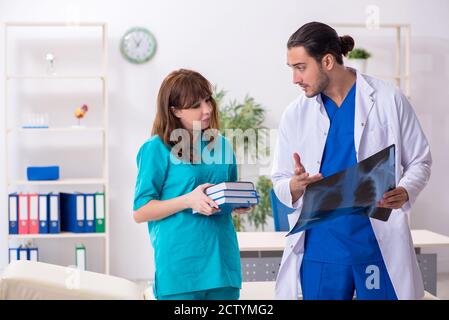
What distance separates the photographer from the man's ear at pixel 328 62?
5.76ft

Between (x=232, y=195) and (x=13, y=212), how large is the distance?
320 centimetres

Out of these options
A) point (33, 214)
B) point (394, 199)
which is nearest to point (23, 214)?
point (33, 214)

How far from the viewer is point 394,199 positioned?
5.57 feet

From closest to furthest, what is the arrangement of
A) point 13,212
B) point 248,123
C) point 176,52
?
point 13,212
point 248,123
point 176,52

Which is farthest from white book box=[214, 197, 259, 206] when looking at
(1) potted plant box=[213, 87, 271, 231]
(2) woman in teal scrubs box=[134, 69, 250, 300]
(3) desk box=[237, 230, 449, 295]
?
(1) potted plant box=[213, 87, 271, 231]

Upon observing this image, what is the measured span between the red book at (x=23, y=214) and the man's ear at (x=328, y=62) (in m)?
3.14

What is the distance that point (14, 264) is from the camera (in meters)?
1.47

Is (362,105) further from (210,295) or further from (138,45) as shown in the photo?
(138,45)

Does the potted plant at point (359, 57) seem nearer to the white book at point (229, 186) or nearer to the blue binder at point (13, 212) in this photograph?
the blue binder at point (13, 212)

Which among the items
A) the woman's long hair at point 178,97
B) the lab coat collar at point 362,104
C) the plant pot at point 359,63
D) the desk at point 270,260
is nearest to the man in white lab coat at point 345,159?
the lab coat collar at point 362,104

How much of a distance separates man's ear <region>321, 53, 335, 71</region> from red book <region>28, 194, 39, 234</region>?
312 centimetres

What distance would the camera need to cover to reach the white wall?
478 cm

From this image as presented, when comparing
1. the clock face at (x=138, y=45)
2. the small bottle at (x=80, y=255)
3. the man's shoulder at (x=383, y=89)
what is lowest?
the small bottle at (x=80, y=255)

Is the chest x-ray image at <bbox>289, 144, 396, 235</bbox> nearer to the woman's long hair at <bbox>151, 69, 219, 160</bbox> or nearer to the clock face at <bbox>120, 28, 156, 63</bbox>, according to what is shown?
the woman's long hair at <bbox>151, 69, 219, 160</bbox>
